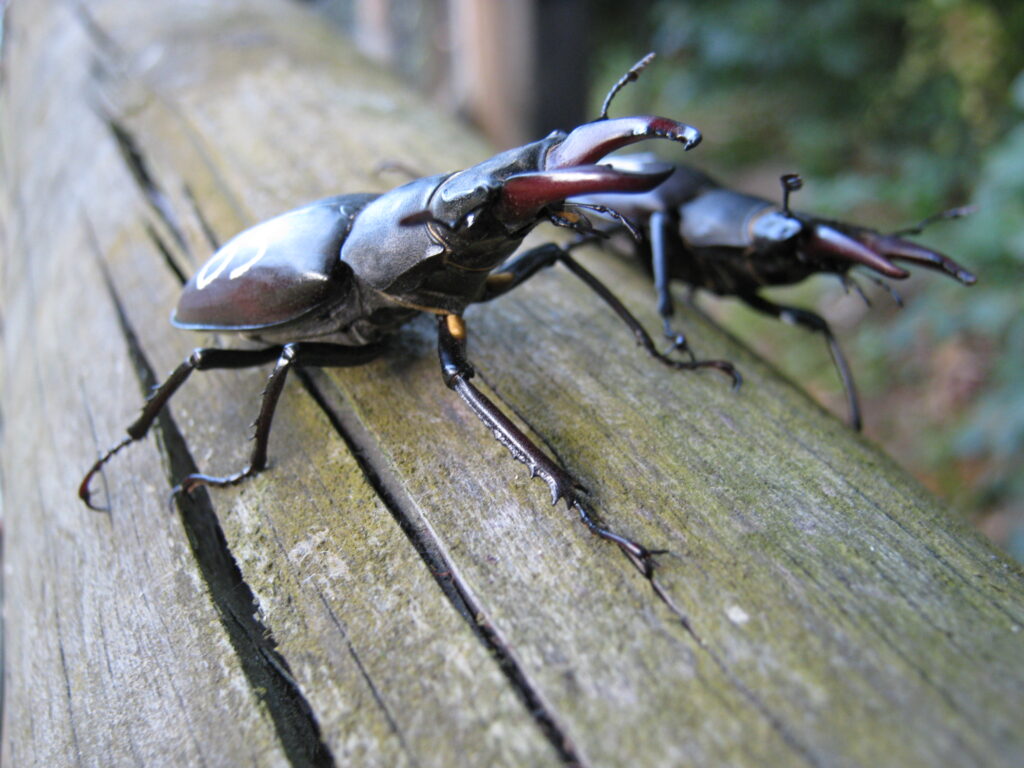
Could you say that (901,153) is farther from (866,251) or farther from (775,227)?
(866,251)

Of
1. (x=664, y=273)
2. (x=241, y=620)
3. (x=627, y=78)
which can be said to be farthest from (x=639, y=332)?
(x=241, y=620)

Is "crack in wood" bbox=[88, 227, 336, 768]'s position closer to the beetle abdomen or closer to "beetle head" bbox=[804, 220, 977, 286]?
the beetle abdomen

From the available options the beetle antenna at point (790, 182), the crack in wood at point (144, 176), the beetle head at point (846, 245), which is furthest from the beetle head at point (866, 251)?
the crack in wood at point (144, 176)

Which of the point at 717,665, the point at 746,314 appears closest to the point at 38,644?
the point at 717,665

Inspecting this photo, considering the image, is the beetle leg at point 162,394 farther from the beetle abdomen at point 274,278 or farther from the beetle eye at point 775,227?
the beetle eye at point 775,227

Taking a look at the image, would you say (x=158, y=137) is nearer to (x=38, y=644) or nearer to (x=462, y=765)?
(x=38, y=644)
